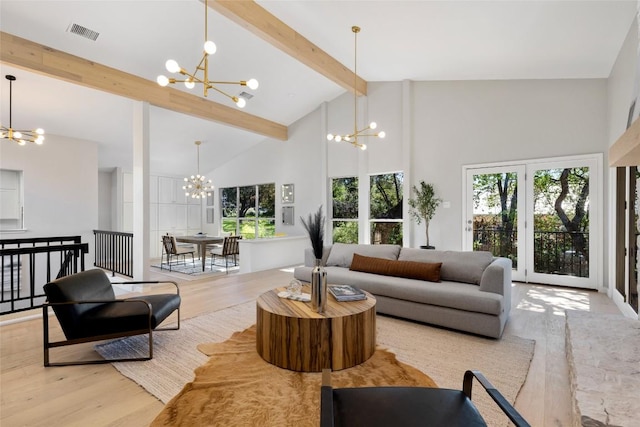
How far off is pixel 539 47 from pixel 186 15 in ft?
15.6

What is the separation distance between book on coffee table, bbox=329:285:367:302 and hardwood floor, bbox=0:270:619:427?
1321 mm

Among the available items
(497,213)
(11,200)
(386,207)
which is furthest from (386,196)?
(11,200)

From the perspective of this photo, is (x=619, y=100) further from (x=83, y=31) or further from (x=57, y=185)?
(x=57, y=185)

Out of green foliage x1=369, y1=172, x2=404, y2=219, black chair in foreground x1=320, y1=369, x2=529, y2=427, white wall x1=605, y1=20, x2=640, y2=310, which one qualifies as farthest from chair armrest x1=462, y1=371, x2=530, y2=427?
green foliage x1=369, y1=172, x2=404, y2=219

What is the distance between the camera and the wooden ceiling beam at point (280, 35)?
12.7 feet

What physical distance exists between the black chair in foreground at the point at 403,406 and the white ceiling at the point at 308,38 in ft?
12.9

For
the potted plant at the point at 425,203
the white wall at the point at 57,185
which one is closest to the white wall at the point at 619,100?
the potted plant at the point at 425,203

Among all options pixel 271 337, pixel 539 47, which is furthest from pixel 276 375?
pixel 539 47

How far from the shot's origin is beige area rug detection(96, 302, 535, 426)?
2203 mm

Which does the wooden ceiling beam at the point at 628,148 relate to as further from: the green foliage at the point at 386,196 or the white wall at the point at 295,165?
the white wall at the point at 295,165

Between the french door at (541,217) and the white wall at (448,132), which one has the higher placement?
the white wall at (448,132)

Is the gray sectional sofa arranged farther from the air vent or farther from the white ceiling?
the air vent

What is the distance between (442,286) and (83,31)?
5446 mm

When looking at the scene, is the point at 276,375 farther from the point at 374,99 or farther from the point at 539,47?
the point at 374,99
